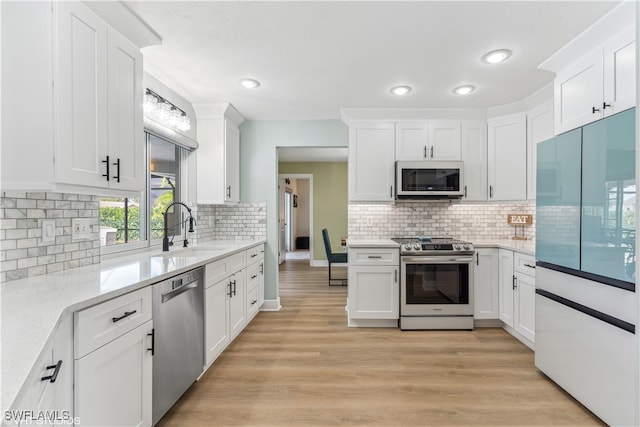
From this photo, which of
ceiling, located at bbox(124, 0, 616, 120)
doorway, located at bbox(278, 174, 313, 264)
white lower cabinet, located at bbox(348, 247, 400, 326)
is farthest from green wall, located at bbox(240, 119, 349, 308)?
doorway, located at bbox(278, 174, 313, 264)

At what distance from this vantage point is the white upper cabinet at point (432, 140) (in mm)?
3502

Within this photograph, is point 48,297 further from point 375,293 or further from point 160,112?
point 375,293

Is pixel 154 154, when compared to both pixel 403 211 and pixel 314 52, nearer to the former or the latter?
pixel 314 52

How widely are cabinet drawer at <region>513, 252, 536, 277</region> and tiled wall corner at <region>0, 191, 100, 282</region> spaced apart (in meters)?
3.46

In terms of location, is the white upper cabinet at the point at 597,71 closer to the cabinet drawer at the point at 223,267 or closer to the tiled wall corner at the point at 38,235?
the cabinet drawer at the point at 223,267

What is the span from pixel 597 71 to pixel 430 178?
5.43 feet

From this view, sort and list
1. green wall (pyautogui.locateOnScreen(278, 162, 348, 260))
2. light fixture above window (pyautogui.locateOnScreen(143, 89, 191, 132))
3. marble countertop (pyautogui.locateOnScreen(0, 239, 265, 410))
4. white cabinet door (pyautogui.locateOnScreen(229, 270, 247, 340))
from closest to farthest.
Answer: marble countertop (pyautogui.locateOnScreen(0, 239, 265, 410)) < light fixture above window (pyautogui.locateOnScreen(143, 89, 191, 132)) < white cabinet door (pyautogui.locateOnScreen(229, 270, 247, 340)) < green wall (pyautogui.locateOnScreen(278, 162, 348, 260))

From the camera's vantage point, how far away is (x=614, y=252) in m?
1.65

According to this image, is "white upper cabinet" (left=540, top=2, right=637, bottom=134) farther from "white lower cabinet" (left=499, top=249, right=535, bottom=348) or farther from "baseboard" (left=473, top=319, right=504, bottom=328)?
"baseboard" (left=473, top=319, right=504, bottom=328)

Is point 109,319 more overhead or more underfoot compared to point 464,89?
more underfoot

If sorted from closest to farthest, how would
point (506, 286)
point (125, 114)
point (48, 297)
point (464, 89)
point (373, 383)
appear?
point (48, 297), point (125, 114), point (373, 383), point (464, 89), point (506, 286)

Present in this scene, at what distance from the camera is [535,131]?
10.3 ft

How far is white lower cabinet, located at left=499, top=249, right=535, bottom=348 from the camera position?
273cm

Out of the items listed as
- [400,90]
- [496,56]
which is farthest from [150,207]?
[496,56]
